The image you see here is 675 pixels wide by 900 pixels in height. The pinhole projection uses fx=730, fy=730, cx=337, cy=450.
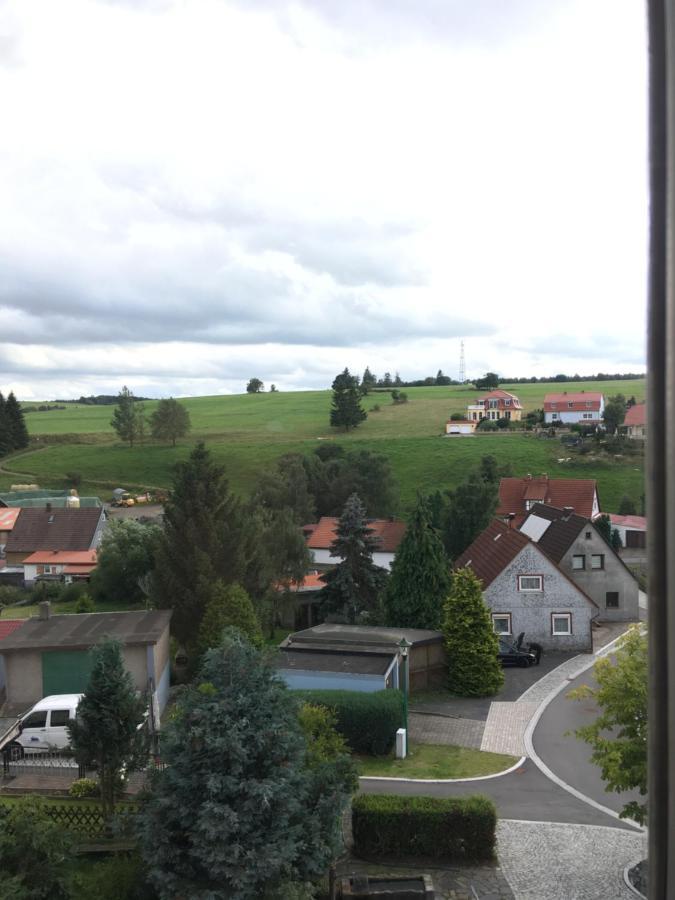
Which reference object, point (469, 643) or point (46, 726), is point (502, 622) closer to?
point (469, 643)

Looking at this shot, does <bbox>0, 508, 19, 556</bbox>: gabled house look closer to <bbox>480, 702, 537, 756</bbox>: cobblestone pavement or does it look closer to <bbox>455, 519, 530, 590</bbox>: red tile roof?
<bbox>455, 519, 530, 590</bbox>: red tile roof

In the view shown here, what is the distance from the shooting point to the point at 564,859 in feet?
36.2

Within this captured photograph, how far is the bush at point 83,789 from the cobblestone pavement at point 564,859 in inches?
265

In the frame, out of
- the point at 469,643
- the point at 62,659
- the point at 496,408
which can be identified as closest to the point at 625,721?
the point at 469,643

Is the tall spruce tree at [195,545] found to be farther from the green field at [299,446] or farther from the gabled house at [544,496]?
the green field at [299,446]

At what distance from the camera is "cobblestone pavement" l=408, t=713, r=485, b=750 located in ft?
55.9

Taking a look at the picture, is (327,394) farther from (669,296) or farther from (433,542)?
(669,296)

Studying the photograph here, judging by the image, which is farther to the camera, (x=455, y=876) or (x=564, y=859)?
(x=564, y=859)

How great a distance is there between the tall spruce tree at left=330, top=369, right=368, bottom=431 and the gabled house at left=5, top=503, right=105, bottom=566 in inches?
1527

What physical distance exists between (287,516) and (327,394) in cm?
8341

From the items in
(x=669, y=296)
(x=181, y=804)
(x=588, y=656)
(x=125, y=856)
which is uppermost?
(x=669, y=296)

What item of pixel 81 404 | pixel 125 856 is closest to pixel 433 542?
pixel 125 856

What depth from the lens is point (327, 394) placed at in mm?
114438

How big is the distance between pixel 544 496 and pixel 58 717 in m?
31.5
